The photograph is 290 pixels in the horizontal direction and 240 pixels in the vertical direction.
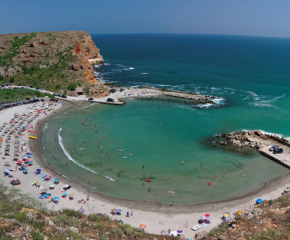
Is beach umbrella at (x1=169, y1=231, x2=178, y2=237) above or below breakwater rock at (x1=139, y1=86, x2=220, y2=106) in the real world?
below

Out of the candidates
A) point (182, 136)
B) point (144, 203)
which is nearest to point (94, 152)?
point (144, 203)

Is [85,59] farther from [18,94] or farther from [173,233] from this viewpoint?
[173,233]

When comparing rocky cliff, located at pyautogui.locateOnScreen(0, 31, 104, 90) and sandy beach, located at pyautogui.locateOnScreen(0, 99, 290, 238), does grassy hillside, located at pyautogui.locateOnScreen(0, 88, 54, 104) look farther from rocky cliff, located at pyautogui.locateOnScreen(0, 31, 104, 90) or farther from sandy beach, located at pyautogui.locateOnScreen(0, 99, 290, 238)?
sandy beach, located at pyautogui.locateOnScreen(0, 99, 290, 238)

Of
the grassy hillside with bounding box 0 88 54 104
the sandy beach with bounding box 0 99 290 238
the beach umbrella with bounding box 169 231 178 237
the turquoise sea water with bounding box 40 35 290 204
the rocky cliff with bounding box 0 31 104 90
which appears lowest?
the sandy beach with bounding box 0 99 290 238

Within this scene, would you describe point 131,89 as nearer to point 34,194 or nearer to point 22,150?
point 22,150

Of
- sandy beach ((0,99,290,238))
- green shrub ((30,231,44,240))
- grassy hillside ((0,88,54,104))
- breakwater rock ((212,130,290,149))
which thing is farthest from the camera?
grassy hillside ((0,88,54,104))

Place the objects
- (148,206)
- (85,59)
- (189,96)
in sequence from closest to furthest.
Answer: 1. (148,206)
2. (189,96)
3. (85,59)

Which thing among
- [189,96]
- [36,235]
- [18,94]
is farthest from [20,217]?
[189,96]

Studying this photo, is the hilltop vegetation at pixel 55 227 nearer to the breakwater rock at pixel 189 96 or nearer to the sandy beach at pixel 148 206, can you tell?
the sandy beach at pixel 148 206

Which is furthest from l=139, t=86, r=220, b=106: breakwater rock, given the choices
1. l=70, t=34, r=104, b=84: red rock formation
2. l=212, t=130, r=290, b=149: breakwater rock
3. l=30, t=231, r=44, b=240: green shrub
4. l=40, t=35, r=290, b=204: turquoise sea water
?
l=30, t=231, r=44, b=240: green shrub
